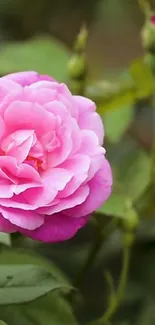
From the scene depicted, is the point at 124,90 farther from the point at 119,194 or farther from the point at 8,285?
the point at 8,285

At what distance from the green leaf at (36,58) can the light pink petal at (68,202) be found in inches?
15.1

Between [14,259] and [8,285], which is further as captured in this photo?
[14,259]

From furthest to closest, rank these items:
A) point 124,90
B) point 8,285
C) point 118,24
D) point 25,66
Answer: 1. point 118,24
2. point 25,66
3. point 124,90
4. point 8,285

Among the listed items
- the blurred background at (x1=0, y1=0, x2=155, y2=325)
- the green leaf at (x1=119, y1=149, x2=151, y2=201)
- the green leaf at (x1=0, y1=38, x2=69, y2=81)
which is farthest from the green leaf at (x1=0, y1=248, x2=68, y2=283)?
the green leaf at (x1=0, y1=38, x2=69, y2=81)

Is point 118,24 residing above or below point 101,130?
below

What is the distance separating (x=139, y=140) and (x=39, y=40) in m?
0.17

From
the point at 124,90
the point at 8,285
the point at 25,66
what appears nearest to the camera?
the point at 8,285

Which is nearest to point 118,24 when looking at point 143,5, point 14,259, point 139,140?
point 139,140

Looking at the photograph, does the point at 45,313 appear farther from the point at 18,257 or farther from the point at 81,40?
the point at 81,40

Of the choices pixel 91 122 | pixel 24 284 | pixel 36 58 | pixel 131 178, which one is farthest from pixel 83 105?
pixel 36 58

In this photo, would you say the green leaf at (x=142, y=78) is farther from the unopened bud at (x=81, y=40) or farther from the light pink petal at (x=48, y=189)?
the light pink petal at (x=48, y=189)

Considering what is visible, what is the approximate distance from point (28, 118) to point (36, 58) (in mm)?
391

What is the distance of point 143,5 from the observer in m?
0.62

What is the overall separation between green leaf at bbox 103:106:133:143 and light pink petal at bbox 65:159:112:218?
0.28m
